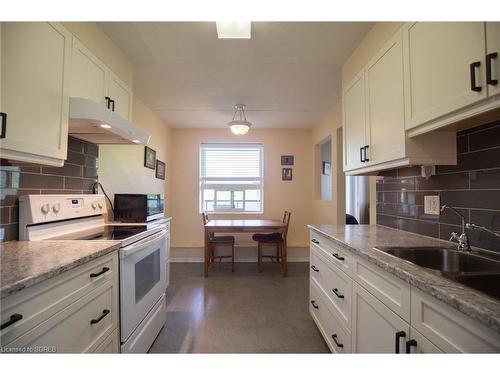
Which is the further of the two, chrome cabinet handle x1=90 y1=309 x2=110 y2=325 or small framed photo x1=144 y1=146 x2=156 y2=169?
small framed photo x1=144 y1=146 x2=156 y2=169

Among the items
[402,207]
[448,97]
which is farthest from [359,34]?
[402,207]

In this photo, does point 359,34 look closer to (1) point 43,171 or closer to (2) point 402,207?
(2) point 402,207

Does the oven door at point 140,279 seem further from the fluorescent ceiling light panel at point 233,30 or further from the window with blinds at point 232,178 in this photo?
the window with blinds at point 232,178

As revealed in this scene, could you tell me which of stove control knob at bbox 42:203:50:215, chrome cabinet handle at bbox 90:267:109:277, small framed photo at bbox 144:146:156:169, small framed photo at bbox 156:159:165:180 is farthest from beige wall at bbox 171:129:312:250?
chrome cabinet handle at bbox 90:267:109:277

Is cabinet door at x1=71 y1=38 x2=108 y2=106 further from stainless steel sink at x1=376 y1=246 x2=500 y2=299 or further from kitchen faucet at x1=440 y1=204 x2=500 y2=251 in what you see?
kitchen faucet at x1=440 y1=204 x2=500 y2=251

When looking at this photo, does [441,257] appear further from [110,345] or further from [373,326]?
[110,345]

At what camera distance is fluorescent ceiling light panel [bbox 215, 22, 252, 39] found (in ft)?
5.31

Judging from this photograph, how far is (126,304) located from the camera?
4.51ft

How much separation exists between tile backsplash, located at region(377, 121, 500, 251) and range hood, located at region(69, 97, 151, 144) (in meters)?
2.12

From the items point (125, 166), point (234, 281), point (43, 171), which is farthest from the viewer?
point (234, 281)

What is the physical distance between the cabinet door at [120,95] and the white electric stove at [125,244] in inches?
30.0

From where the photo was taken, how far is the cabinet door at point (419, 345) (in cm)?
76

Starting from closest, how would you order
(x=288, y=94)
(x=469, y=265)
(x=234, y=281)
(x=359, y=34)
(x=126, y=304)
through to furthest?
(x=469, y=265)
(x=126, y=304)
(x=359, y=34)
(x=288, y=94)
(x=234, y=281)
